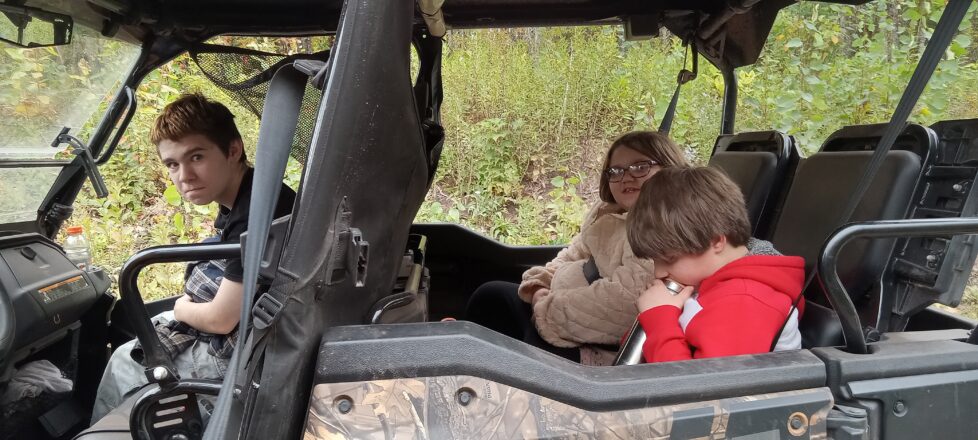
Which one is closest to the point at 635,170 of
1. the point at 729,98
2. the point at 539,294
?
the point at 539,294

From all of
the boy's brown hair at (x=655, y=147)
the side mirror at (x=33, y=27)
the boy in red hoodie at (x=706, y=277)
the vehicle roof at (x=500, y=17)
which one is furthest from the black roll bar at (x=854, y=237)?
the side mirror at (x=33, y=27)

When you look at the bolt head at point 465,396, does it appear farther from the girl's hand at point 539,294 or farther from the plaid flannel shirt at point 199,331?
the girl's hand at point 539,294

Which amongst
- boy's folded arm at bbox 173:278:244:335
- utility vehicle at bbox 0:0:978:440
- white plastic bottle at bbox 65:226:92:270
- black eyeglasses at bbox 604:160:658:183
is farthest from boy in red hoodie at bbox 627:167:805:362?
white plastic bottle at bbox 65:226:92:270

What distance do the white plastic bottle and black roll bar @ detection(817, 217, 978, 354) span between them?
89.9 inches

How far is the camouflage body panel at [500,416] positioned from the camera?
1021 mm

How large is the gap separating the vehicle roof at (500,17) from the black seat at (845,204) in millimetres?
595

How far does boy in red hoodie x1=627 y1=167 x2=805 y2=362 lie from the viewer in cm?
134

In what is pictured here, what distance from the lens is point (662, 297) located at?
1521 mm

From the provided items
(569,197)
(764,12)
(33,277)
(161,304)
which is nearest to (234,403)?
(33,277)

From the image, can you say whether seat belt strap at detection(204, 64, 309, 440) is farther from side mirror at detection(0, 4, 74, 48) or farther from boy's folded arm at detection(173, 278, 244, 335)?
side mirror at detection(0, 4, 74, 48)

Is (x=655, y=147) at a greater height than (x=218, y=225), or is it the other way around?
(x=655, y=147)

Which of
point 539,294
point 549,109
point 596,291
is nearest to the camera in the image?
point 596,291

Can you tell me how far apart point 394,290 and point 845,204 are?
128 centimetres

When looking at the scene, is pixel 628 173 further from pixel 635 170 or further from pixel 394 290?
pixel 394 290
